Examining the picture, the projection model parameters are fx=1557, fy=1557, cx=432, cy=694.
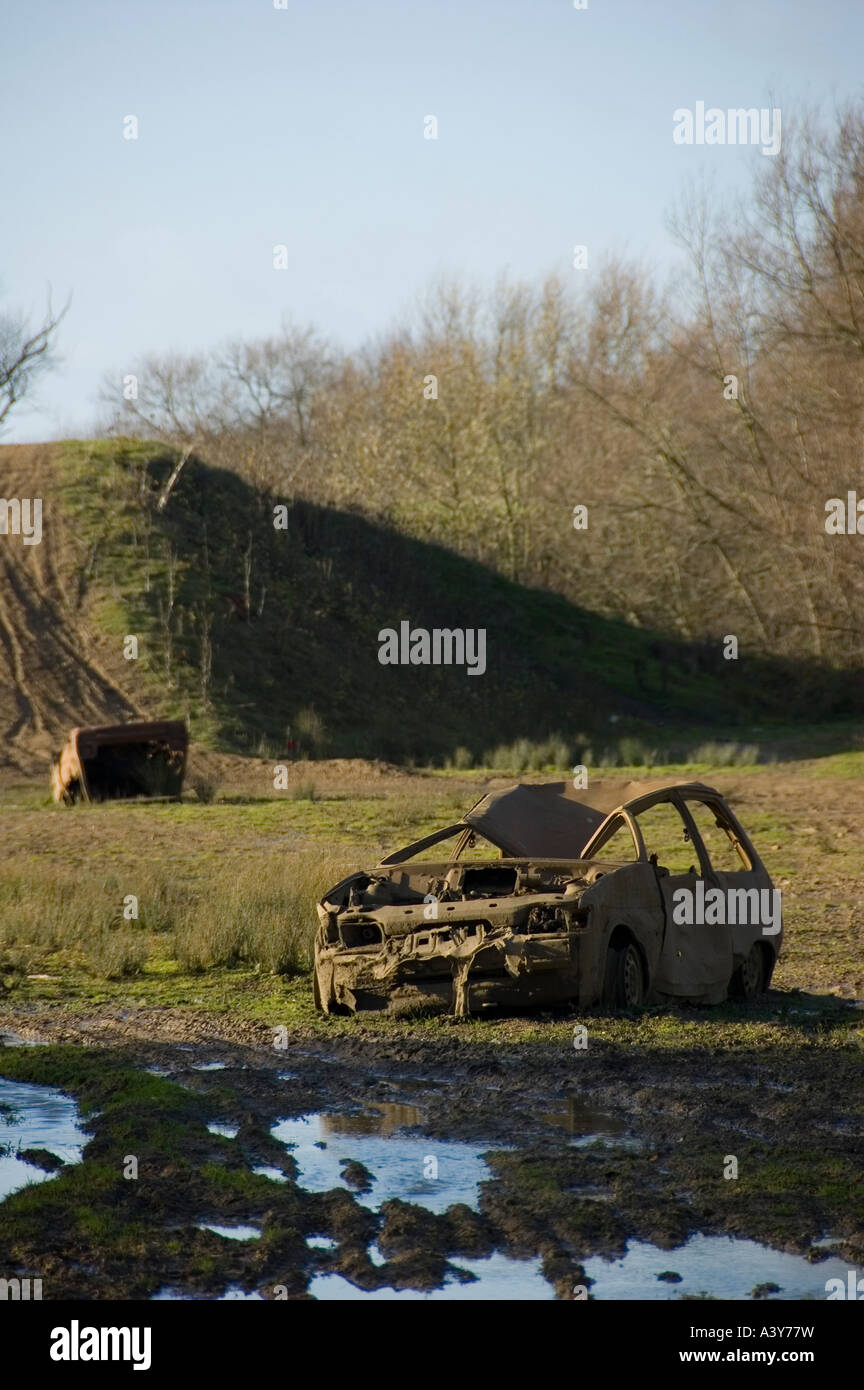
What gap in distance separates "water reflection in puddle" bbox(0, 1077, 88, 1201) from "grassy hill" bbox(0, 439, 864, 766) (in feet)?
88.8

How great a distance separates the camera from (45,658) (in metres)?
40.6

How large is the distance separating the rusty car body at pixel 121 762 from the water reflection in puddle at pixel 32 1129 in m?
18.1

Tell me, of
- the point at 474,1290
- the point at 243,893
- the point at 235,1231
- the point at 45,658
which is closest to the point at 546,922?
the point at 235,1231

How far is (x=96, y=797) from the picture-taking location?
2780 cm

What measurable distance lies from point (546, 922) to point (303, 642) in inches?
1439

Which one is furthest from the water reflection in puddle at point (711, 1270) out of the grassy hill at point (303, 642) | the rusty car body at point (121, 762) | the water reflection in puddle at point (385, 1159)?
the grassy hill at point (303, 642)

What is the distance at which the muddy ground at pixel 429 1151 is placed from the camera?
238 inches

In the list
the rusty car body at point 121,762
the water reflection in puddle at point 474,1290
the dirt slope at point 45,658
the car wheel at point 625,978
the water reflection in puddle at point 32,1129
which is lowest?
the water reflection in puddle at point 32,1129

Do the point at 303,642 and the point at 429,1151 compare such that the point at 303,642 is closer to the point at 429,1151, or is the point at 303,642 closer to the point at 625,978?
the point at 625,978

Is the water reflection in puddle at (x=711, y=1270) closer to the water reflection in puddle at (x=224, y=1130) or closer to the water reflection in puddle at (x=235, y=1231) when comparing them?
the water reflection in puddle at (x=235, y=1231)

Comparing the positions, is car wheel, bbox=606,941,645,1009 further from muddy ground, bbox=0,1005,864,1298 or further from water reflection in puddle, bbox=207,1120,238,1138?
water reflection in puddle, bbox=207,1120,238,1138

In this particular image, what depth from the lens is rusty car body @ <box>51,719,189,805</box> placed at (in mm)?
27109
